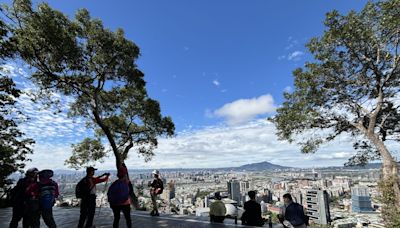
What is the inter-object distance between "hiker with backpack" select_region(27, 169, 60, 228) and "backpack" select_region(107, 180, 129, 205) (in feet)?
3.71

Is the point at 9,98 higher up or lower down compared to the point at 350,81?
lower down

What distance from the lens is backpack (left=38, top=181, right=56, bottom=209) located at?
17.1 feet

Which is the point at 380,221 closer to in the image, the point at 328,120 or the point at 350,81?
the point at 328,120

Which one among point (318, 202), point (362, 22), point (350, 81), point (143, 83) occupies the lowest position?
point (318, 202)

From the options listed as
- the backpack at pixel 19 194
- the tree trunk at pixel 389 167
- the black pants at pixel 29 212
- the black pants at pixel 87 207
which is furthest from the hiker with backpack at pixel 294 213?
the backpack at pixel 19 194

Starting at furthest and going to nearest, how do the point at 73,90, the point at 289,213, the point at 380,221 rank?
the point at 73,90
the point at 380,221
the point at 289,213

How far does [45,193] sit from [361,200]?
11193 mm

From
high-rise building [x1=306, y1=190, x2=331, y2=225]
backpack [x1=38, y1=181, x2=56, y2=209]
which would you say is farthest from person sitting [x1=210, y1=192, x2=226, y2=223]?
backpack [x1=38, y1=181, x2=56, y2=209]

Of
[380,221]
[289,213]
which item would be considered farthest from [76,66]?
[380,221]

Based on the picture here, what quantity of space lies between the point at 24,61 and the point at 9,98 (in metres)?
3.32

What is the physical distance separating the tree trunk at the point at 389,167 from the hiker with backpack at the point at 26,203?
927 cm

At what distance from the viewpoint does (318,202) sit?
772cm

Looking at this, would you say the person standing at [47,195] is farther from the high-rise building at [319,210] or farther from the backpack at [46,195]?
the high-rise building at [319,210]

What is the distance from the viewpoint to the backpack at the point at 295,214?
5242 mm
